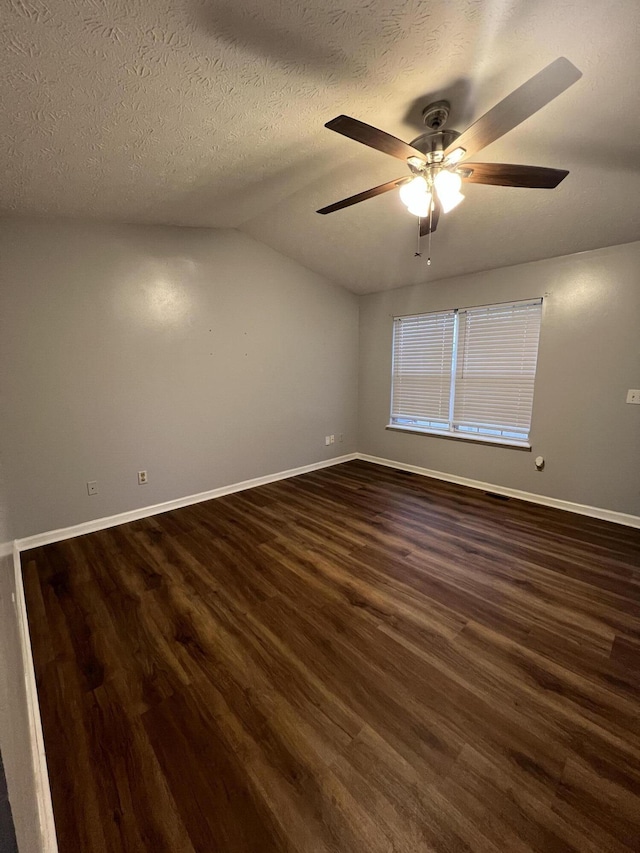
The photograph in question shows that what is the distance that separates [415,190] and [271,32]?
2.75 feet

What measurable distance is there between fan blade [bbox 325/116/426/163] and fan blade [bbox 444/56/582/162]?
0.70 ft

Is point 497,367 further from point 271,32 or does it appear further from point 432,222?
point 271,32

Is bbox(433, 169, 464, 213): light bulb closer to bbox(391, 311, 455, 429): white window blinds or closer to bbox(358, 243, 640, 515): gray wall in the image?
bbox(358, 243, 640, 515): gray wall

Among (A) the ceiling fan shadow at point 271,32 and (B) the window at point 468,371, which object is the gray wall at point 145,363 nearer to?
(B) the window at point 468,371

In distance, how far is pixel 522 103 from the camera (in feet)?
3.89

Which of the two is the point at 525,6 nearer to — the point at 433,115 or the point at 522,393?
the point at 433,115

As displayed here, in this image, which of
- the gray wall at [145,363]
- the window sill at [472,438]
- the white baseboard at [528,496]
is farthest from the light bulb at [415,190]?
the white baseboard at [528,496]

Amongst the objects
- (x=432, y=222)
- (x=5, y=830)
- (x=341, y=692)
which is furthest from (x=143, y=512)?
(x=432, y=222)

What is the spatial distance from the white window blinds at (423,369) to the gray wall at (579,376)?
32cm

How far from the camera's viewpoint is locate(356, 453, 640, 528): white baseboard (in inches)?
115

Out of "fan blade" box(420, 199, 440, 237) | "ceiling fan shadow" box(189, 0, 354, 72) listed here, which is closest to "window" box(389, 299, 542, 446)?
"fan blade" box(420, 199, 440, 237)

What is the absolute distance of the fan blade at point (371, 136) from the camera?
49.8 inches

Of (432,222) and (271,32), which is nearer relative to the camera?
Result: (271,32)

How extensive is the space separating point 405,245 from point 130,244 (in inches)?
94.6
